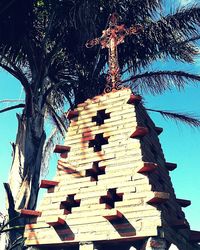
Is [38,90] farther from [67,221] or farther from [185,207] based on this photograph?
[185,207]


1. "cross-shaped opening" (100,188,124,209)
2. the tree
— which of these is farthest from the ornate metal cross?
"cross-shaped opening" (100,188,124,209)

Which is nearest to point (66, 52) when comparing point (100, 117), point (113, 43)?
point (113, 43)

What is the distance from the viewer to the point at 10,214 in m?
A: 8.58

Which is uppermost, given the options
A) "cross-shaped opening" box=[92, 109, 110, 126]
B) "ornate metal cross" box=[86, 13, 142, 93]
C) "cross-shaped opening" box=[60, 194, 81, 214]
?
"ornate metal cross" box=[86, 13, 142, 93]

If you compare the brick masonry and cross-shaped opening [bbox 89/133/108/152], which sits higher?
cross-shaped opening [bbox 89/133/108/152]

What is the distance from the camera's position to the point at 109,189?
7500 mm

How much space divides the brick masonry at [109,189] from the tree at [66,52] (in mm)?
1353

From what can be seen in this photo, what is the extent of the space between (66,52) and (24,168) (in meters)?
4.53

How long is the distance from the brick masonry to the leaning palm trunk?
3.25ft

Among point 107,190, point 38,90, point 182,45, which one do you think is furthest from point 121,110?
point 182,45

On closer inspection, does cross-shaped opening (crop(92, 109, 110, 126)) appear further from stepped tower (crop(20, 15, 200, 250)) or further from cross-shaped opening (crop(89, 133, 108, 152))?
cross-shaped opening (crop(89, 133, 108, 152))

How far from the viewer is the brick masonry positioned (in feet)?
22.3

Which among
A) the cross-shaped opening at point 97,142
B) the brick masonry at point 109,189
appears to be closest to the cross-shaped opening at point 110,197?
the brick masonry at point 109,189

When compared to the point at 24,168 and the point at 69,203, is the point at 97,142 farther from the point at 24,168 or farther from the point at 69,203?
the point at 24,168
